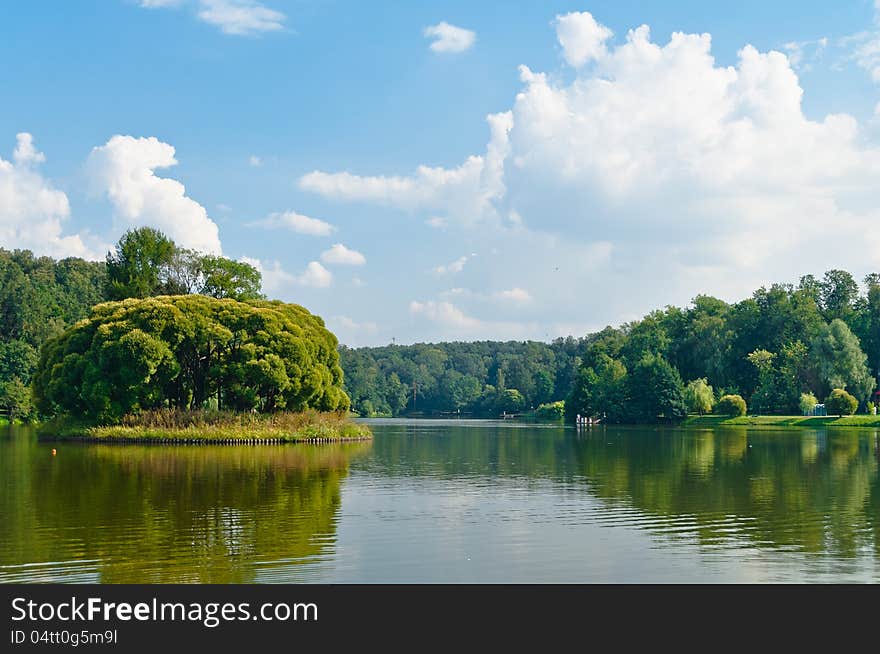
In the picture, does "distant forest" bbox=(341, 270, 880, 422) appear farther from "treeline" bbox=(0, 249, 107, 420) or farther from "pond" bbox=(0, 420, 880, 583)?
"pond" bbox=(0, 420, 880, 583)

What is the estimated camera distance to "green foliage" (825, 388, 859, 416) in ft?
317

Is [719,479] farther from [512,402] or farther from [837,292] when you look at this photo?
[512,402]

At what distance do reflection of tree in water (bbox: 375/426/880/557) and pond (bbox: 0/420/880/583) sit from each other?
121 millimetres

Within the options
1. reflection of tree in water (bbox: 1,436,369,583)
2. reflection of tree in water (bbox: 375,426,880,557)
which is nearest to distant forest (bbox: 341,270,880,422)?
reflection of tree in water (bbox: 375,426,880,557)

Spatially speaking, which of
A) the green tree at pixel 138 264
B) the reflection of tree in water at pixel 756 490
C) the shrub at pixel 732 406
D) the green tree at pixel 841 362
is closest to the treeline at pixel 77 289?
the green tree at pixel 138 264

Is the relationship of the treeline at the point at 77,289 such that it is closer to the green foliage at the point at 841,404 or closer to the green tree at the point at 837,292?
the green foliage at the point at 841,404

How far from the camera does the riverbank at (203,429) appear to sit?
56.1m

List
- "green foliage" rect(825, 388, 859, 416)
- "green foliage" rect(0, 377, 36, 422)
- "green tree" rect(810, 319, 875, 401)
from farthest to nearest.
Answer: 1. "green tree" rect(810, 319, 875, 401)
2. "green foliage" rect(825, 388, 859, 416)
3. "green foliage" rect(0, 377, 36, 422)

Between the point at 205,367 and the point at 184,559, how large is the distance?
4867 centimetres

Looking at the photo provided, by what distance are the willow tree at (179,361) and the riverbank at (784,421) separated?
57.1 metres

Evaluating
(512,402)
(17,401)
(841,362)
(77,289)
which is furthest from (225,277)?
(512,402)

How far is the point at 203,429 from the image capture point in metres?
57.3
